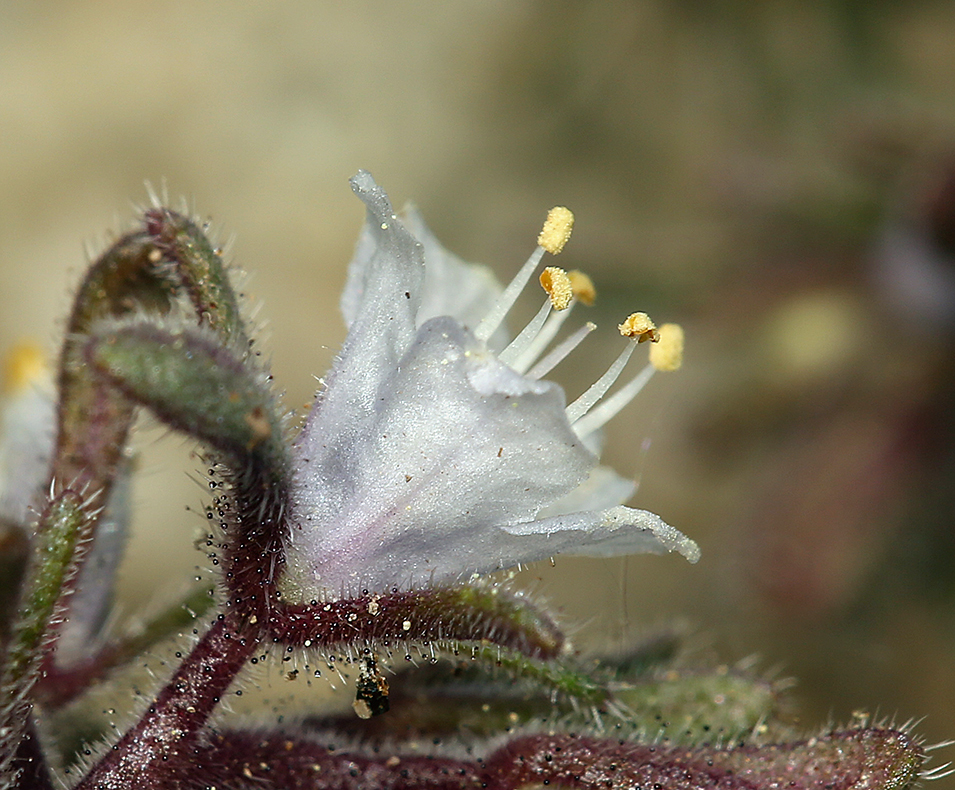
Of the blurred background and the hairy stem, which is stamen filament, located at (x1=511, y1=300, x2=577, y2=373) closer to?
the hairy stem

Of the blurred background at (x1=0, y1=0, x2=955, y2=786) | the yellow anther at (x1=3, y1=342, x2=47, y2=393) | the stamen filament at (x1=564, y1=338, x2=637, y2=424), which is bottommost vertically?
the stamen filament at (x1=564, y1=338, x2=637, y2=424)

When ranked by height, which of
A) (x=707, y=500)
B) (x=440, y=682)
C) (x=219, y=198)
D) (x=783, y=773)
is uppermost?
(x=219, y=198)

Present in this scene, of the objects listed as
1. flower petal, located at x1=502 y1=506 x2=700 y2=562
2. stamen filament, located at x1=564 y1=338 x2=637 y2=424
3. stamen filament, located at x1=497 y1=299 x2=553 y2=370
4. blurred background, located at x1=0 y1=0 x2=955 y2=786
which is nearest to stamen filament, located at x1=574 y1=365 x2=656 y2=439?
stamen filament, located at x1=564 y1=338 x2=637 y2=424

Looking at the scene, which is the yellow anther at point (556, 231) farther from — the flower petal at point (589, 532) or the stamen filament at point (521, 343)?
the flower petal at point (589, 532)

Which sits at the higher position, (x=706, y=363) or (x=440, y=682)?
(x=706, y=363)

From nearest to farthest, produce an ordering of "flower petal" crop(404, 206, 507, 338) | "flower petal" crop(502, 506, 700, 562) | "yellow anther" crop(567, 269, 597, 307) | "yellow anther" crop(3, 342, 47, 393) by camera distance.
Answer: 1. "flower petal" crop(502, 506, 700, 562)
2. "flower petal" crop(404, 206, 507, 338)
3. "yellow anther" crop(567, 269, 597, 307)
4. "yellow anther" crop(3, 342, 47, 393)

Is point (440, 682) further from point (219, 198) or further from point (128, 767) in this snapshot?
point (219, 198)

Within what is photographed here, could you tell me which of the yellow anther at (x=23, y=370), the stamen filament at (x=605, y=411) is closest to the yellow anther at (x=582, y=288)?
the stamen filament at (x=605, y=411)

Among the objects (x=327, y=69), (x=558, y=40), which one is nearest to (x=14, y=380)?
(x=327, y=69)
